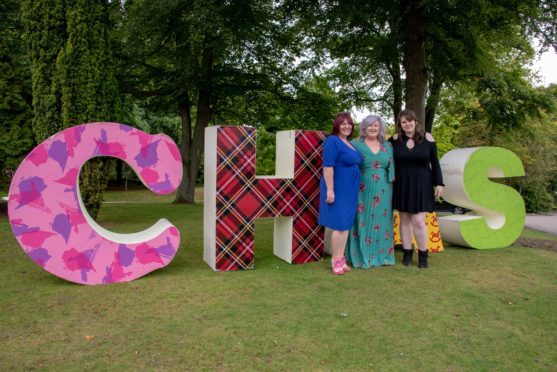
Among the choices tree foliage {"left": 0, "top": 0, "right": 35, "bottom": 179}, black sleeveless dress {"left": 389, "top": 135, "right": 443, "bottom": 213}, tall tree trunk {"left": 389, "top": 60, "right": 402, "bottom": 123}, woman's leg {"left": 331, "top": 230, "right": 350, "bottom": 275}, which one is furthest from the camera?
tall tree trunk {"left": 389, "top": 60, "right": 402, "bottom": 123}

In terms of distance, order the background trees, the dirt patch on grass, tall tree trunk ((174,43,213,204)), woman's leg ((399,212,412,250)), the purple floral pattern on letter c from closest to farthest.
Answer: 1. the purple floral pattern on letter c
2. woman's leg ((399,212,412,250))
3. the dirt patch on grass
4. the background trees
5. tall tree trunk ((174,43,213,204))

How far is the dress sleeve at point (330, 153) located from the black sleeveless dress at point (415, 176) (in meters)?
1.02

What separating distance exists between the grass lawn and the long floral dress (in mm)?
291

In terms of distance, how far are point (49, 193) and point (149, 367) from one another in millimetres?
2575

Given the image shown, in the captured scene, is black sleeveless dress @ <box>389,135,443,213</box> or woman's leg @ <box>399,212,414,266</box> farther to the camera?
woman's leg @ <box>399,212,414,266</box>

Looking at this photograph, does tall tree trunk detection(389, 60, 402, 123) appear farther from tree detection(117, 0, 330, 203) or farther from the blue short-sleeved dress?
the blue short-sleeved dress

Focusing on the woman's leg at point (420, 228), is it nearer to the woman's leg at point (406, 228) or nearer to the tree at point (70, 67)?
the woman's leg at point (406, 228)

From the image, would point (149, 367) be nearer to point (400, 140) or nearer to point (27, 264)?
point (27, 264)

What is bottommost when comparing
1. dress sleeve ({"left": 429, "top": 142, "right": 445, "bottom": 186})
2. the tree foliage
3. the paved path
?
the paved path

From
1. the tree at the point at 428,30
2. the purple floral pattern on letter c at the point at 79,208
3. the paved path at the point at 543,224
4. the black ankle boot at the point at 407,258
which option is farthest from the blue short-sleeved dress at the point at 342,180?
the paved path at the point at 543,224

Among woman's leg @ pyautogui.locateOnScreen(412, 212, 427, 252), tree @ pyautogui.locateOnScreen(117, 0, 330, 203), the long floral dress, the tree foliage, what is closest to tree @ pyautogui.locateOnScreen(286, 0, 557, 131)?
tree @ pyautogui.locateOnScreen(117, 0, 330, 203)

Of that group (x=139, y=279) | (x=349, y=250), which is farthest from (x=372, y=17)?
(x=139, y=279)

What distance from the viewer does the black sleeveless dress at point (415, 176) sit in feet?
18.9

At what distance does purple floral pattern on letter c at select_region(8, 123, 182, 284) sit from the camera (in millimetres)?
4598
